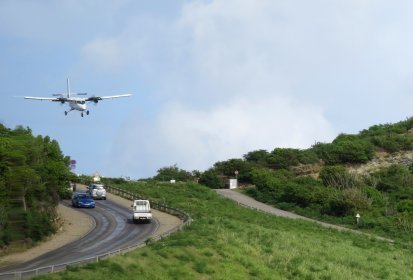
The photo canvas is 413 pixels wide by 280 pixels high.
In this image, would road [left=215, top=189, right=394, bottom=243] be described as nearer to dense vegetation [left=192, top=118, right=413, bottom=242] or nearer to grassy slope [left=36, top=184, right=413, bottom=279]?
dense vegetation [left=192, top=118, right=413, bottom=242]

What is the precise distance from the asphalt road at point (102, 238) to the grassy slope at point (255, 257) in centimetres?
462

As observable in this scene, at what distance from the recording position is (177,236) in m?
37.2

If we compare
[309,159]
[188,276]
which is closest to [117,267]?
[188,276]

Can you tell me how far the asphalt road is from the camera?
113ft

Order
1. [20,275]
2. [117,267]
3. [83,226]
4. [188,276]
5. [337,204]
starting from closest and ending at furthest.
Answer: [20,275]
[117,267]
[188,276]
[83,226]
[337,204]

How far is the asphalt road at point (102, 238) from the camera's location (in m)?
34.6

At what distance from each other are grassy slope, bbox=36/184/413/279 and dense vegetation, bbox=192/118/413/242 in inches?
511

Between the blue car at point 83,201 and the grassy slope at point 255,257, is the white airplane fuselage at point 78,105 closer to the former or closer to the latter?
the blue car at point 83,201

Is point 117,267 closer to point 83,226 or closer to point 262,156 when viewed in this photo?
point 83,226

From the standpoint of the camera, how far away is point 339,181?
3339 inches

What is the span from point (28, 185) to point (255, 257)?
19.2 meters

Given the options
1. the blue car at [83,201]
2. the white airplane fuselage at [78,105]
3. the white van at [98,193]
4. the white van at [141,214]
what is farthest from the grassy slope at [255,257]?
the white airplane fuselage at [78,105]

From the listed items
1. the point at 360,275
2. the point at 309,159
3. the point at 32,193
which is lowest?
the point at 360,275

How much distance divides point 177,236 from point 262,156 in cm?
7730
